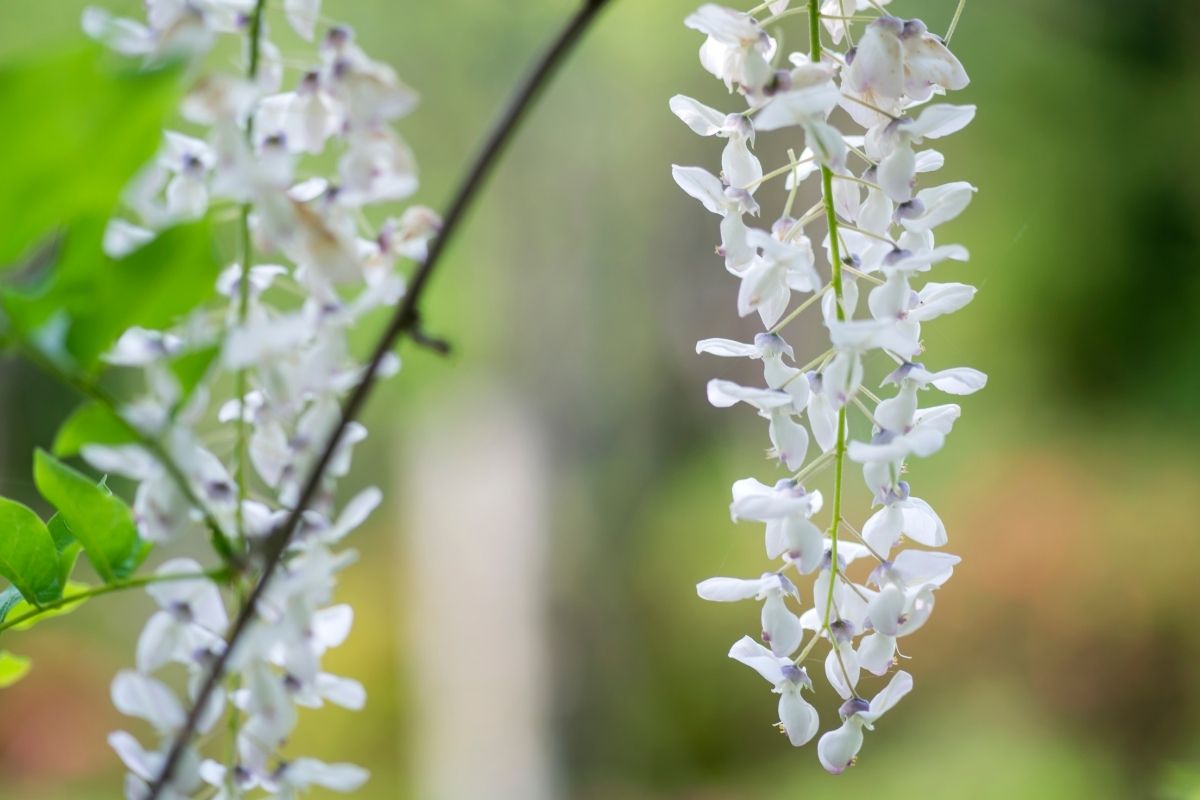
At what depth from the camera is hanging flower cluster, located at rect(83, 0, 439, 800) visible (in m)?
0.24

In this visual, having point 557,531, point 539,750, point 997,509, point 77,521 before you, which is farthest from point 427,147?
point 77,521

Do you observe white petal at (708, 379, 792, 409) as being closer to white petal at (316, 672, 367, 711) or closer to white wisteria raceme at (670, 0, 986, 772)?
white wisteria raceme at (670, 0, 986, 772)

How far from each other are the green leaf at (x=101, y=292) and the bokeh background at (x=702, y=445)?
2747 millimetres

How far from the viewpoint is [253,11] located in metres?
0.25

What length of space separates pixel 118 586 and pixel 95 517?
0.08ft

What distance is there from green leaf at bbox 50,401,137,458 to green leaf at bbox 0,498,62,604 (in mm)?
91

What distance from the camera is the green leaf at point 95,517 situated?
0.99 feet

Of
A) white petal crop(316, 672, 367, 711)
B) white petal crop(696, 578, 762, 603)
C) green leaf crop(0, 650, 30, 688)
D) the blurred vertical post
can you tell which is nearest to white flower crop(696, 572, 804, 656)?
white petal crop(696, 578, 762, 603)

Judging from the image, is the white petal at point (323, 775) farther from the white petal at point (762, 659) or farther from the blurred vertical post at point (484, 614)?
the blurred vertical post at point (484, 614)

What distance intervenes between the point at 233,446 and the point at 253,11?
105 millimetres

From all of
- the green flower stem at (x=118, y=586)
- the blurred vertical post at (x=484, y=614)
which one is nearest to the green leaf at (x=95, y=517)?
the green flower stem at (x=118, y=586)

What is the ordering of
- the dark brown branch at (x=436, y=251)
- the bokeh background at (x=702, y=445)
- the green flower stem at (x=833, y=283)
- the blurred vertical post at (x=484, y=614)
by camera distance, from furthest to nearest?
the bokeh background at (x=702, y=445) < the blurred vertical post at (x=484, y=614) < the green flower stem at (x=833, y=283) < the dark brown branch at (x=436, y=251)

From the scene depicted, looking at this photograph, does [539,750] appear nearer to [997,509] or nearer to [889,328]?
[997,509]

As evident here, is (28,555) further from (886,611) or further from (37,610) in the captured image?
(886,611)
